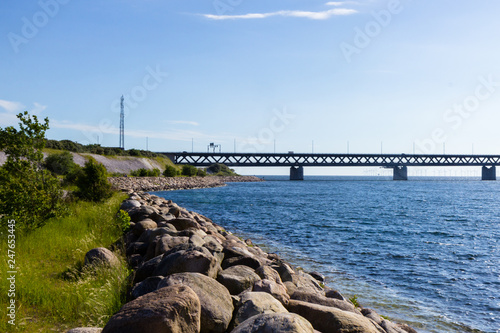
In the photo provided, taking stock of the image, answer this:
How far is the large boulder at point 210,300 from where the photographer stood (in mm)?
5316

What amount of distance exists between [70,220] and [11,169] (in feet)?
8.14

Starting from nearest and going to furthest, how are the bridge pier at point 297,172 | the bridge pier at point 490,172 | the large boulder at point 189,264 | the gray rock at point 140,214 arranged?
the large boulder at point 189,264 < the gray rock at point 140,214 < the bridge pier at point 297,172 < the bridge pier at point 490,172

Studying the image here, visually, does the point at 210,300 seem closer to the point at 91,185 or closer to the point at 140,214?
the point at 140,214

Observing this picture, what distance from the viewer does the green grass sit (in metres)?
5.87

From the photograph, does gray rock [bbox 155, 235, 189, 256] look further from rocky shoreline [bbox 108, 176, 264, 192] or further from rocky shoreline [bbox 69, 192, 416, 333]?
rocky shoreline [bbox 108, 176, 264, 192]

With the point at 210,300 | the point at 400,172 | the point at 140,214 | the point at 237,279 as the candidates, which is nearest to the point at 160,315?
the point at 210,300

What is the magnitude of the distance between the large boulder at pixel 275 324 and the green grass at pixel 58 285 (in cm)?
248

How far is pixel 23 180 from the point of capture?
11766 millimetres

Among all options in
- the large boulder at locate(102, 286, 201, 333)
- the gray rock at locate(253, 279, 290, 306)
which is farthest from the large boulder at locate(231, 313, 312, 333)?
the gray rock at locate(253, 279, 290, 306)

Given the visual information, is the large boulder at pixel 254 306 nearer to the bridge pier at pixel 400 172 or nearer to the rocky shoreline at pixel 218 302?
the rocky shoreline at pixel 218 302

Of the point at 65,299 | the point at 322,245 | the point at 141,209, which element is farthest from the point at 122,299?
the point at 322,245

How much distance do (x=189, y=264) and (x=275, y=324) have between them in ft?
9.61

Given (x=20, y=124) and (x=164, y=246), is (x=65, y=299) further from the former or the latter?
(x=20, y=124)

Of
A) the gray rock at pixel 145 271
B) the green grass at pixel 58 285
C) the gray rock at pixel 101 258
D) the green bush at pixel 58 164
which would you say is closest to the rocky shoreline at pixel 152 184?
the green bush at pixel 58 164
